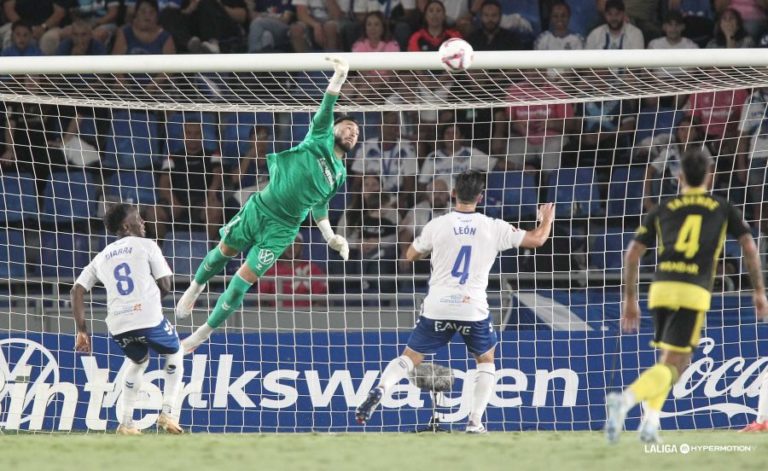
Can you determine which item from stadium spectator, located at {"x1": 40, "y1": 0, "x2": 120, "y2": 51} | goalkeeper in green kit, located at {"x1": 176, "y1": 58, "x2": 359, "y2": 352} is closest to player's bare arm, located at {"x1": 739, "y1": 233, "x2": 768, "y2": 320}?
goalkeeper in green kit, located at {"x1": 176, "y1": 58, "x2": 359, "y2": 352}

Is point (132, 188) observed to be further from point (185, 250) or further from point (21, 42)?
point (21, 42)

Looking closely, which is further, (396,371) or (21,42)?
(21,42)

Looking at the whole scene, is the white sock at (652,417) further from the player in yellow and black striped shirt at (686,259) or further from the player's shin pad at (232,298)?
the player's shin pad at (232,298)

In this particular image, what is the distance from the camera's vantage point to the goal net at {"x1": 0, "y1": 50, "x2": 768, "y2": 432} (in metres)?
11.3

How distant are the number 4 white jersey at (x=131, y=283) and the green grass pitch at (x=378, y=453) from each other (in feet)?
4.01

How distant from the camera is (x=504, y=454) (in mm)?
7137

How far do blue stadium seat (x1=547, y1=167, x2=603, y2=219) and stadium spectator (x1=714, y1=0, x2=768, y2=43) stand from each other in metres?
3.16

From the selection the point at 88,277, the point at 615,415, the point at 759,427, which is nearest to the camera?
the point at 615,415

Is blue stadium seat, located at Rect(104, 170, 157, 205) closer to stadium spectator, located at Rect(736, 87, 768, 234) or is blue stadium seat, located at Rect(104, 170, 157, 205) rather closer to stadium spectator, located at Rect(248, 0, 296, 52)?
stadium spectator, located at Rect(248, 0, 296, 52)

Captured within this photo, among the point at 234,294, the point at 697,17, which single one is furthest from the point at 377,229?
the point at 697,17

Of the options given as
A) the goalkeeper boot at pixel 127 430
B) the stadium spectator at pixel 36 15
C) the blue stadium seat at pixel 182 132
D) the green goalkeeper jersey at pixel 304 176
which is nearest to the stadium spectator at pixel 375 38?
the blue stadium seat at pixel 182 132

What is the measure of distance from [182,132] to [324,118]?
14.9 feet

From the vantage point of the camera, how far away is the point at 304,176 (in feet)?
31.2

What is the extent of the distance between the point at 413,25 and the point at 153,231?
13.7 feet
